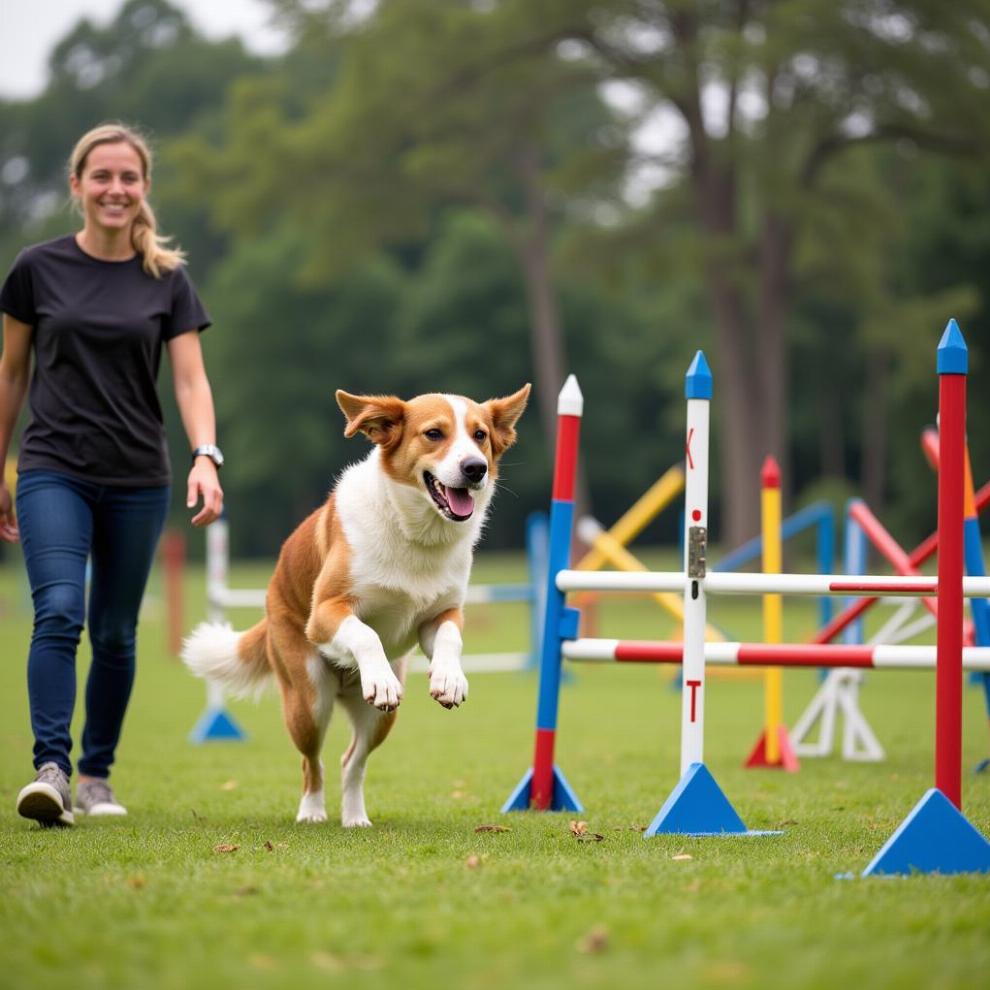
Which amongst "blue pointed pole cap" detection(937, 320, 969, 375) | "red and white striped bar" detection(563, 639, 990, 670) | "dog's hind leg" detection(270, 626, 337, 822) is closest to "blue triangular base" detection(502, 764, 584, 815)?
"red and white striped bar" detection(563, 639, 990, 670)

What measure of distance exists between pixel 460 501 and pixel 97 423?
53.5 inches

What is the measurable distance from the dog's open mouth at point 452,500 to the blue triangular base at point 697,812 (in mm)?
1161

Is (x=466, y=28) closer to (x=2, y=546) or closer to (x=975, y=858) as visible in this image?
(x=975, y=858)

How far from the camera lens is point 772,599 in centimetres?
768

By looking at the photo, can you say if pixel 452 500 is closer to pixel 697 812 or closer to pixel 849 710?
pixel 697 812

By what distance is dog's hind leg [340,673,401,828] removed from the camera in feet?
17.7

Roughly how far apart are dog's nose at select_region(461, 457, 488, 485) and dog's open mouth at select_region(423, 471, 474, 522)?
0.07 metres

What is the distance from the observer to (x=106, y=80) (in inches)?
2365

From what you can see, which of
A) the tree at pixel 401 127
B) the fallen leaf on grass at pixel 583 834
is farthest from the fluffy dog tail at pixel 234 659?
the tree at pixel 401 127

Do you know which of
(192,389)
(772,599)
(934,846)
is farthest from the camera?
(772,599)

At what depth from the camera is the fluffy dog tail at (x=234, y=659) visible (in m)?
5.97

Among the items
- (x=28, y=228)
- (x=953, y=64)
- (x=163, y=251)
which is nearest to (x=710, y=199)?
(x=953, y=64)

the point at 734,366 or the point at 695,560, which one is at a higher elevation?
the point at 734,366

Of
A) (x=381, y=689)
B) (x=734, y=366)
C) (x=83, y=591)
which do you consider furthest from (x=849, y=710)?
(x=734, y=366)
